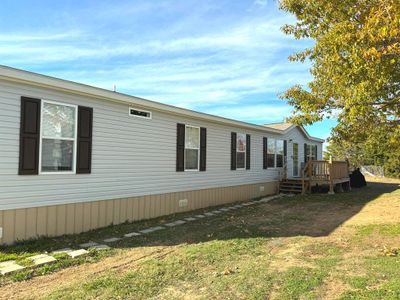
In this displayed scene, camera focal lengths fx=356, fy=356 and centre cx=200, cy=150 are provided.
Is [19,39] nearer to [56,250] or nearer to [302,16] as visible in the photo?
[56,250]

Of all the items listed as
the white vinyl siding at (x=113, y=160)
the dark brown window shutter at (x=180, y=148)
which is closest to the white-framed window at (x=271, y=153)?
the white vinyl siding at (x=113, y=160)

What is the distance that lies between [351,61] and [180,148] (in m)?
5.81

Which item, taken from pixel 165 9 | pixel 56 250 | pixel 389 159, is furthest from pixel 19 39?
pixel 389 159

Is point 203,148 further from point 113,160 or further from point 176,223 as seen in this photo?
→ point 113,160

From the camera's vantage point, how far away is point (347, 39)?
17.9ft

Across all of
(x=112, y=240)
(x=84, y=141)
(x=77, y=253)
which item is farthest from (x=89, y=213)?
(x=77, y=253)

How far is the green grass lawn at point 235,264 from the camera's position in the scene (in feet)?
13.6

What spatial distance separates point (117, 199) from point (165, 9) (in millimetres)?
5149

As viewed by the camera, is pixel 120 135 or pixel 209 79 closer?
pixel 120 135

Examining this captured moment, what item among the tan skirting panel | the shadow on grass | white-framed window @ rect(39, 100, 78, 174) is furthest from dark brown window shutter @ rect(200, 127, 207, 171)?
white-framed window @ rect(39, 100, 78, 174)

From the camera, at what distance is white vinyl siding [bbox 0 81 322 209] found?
627 centimetres

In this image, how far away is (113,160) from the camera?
8.28 m

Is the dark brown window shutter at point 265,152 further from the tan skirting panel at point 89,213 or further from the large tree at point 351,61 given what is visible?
the large tree at point 351,61

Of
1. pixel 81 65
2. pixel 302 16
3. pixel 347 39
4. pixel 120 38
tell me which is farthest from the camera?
pixel 81 65
